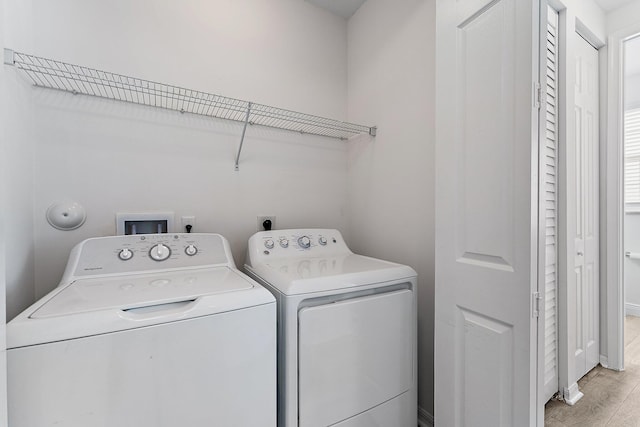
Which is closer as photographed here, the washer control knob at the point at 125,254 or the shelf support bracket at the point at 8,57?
the shelf support bracket at the point at 8,57

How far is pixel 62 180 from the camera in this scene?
1.27 metres

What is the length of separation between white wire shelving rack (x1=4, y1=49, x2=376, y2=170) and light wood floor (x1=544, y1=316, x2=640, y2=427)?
206 centimetres

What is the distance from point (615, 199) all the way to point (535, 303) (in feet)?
5.72

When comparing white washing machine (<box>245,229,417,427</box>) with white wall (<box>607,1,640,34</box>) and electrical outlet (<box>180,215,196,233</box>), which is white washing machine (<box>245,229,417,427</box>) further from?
white wall (<box>607,1,640,34</box>)

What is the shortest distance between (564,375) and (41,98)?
3214 millimetres

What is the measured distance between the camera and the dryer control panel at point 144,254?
112cm

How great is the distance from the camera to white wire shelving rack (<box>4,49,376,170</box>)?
1.21 metres

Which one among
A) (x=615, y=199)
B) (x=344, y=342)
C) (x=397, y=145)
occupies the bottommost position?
(x=344, y=342)

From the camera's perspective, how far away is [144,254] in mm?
1211

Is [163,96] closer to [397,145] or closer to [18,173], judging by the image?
[18,173]

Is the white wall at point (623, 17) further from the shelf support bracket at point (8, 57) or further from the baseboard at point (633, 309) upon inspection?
the shelf support bracket at point (8, 57)

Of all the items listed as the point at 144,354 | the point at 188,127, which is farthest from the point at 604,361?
the point at 188,127

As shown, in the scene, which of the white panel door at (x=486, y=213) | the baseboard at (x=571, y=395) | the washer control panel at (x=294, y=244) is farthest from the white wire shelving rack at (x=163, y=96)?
the baseboard at (x=571, y=395)

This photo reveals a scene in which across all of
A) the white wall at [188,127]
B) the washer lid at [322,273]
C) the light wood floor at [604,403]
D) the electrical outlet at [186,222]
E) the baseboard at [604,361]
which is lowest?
the light wood floor at [604,403]
